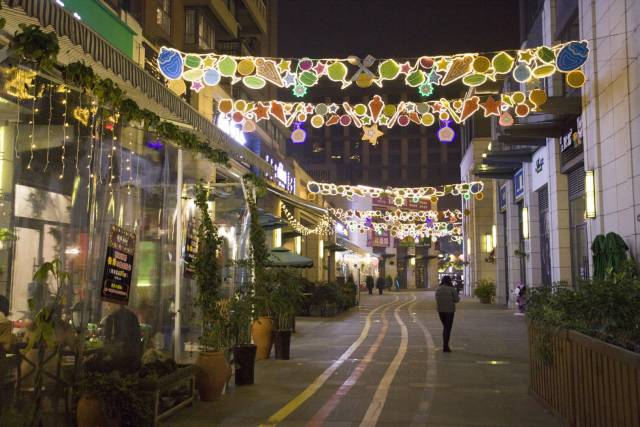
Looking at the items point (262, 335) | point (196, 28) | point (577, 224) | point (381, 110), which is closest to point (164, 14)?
point (196, 28)

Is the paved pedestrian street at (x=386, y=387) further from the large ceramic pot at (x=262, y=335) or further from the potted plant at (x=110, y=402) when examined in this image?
the potted plant at (x=110, y=402)

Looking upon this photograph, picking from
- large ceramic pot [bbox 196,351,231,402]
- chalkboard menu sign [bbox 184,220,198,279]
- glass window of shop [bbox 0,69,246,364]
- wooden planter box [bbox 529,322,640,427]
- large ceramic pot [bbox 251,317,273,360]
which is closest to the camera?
wooden planter box [bbox 529,322,640,427]

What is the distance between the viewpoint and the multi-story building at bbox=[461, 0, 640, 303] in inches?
550

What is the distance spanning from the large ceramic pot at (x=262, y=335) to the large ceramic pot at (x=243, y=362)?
9.11 feet

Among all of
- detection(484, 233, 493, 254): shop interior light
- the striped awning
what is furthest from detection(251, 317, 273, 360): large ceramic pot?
detection(484, 233, 493, 254): shop interior light

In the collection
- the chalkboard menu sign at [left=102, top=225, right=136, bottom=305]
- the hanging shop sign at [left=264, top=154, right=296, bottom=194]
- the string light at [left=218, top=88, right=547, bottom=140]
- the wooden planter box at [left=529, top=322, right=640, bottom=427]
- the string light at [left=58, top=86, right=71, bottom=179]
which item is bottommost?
the wooden planter box at [left=529, top=322, right=640, bottom=427]

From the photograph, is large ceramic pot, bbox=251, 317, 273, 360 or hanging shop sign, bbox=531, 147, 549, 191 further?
hanging shop sign, bbox=531, 147, 549, 191

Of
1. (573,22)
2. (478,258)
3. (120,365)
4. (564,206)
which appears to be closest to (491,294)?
(478,258)

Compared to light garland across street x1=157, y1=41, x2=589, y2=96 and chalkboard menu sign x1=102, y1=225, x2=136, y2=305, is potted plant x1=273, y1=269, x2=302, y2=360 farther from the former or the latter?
chalkboard menu sign x1=102, y1=225, x2=136, y2=305

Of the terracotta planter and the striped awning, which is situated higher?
the striped awning

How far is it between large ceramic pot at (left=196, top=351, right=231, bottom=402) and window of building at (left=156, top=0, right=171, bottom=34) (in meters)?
17.6

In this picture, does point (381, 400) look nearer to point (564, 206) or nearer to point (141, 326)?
point (141, 326)

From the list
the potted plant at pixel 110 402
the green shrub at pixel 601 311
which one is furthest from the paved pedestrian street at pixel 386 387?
the green shrub at pixel 601 311

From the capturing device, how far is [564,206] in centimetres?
2105
